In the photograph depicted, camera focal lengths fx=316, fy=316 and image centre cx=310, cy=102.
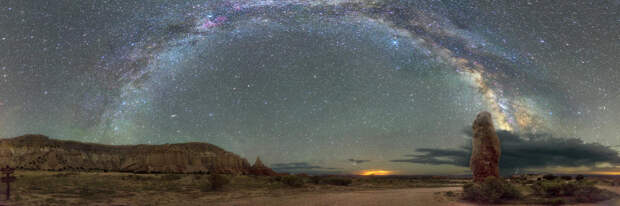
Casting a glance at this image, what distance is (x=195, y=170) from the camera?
6366 cm

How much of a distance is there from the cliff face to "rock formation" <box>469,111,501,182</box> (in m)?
53.9

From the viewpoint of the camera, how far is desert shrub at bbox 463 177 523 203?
1572 centimetres

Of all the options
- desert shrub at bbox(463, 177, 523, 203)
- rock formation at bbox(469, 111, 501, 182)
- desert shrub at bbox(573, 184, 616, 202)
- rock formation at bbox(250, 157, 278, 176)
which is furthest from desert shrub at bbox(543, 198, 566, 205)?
rock formation at bbox(250, 157, 278, 176)

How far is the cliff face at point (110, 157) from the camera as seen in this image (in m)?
56.6

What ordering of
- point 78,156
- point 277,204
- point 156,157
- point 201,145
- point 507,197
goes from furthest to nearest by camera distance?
point 201,145, point 156,157, point 78,156, point 277,204, point 507,197

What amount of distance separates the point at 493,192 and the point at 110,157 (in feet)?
225

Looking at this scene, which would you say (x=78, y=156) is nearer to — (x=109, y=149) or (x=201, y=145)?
(x=109, y=149)

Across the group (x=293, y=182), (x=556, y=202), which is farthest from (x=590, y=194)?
(x=293, y=182)

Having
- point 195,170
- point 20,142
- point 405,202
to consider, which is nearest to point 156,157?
point 195,170

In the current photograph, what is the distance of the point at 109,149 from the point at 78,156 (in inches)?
248

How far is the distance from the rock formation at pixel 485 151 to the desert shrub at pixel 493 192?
20.4 ft

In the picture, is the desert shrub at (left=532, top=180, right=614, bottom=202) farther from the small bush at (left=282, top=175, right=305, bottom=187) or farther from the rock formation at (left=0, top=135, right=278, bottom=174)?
the rock formation at (left=0, top=135, right=278, bottom=174)

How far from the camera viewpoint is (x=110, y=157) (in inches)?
2495

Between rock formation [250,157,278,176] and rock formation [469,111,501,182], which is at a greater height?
rock formation [469,111,501,182]
